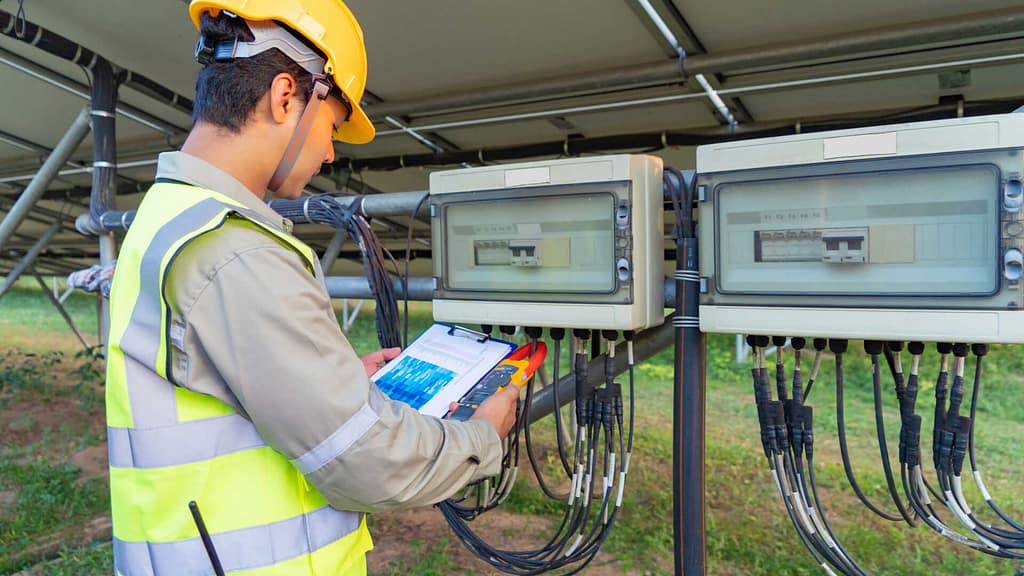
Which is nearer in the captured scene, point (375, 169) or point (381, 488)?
point (381, 488)

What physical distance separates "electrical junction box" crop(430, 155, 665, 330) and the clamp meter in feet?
A: 0.23

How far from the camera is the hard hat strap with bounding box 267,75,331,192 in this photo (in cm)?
91

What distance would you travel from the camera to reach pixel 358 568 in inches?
39.4

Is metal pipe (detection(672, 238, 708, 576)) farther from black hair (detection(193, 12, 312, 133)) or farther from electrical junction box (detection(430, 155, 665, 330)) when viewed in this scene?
black hair (detection(193, 12, 312, 133))

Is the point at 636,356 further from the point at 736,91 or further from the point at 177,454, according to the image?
the point at 736,91

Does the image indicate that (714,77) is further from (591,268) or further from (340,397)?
(340,397)

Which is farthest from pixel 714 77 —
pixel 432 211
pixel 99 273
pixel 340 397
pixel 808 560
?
pixel 99 273

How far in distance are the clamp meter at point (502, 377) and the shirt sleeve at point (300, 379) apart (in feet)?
0.77

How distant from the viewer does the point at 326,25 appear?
919mm

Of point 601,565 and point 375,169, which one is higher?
point 375,169

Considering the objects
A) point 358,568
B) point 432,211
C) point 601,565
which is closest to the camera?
point 358,568

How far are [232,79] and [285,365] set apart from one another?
40cm

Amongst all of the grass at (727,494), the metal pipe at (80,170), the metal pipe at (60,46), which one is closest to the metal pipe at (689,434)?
the grass at (727,494)

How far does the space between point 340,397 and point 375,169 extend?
3.08 m
